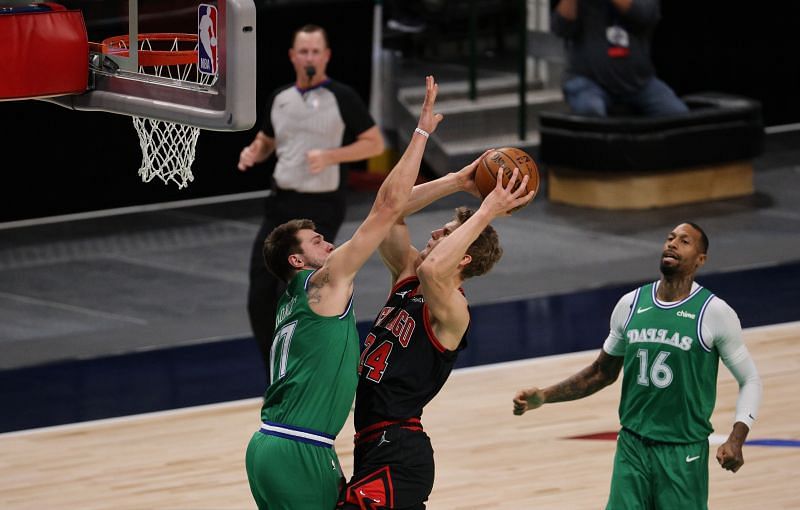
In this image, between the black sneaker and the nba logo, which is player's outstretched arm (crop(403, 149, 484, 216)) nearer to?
the nba logo

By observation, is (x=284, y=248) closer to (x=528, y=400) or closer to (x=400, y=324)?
(x=400, y=324)

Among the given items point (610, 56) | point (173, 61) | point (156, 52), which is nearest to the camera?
point (173, 61)

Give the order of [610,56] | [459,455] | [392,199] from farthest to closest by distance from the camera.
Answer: [610,56] → [459,455] → [392,199]

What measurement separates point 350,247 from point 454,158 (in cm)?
896

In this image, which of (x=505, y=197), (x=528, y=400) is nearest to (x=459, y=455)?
(x=528, y=400)

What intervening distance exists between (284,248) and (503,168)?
0.90 m

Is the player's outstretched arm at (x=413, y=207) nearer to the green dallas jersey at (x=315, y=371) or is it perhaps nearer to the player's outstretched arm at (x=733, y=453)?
the green dallas jersey at (x=315, y=371)

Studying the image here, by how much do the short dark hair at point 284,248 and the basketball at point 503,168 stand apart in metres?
0.69

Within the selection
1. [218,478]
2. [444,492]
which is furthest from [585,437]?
[218,478]

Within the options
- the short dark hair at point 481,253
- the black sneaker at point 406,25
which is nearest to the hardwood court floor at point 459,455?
the short dark hair at point 481,253

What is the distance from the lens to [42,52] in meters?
6.79

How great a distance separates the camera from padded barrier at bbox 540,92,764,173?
44.7 ft

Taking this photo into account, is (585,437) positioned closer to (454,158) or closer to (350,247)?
(350,247)

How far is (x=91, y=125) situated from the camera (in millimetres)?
13867
